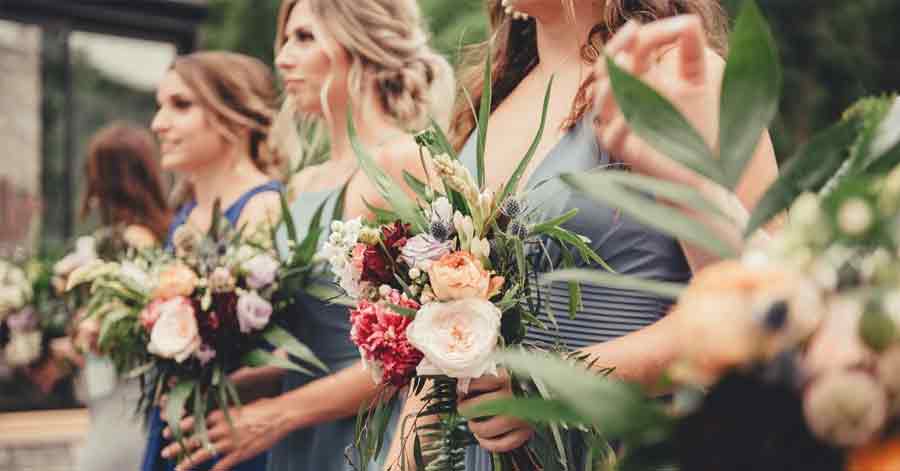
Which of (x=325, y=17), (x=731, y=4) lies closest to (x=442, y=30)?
(x=731, y=4)

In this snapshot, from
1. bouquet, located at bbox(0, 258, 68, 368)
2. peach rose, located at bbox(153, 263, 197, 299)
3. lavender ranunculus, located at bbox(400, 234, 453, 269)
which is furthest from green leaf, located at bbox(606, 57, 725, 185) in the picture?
bouquet, located at bbox(0, 258, 68, 368)

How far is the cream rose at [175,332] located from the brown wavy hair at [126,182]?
76.0 inches

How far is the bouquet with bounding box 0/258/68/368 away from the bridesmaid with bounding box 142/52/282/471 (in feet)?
4.10

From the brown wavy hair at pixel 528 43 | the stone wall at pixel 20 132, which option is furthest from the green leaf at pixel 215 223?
the stone wall at pixel 20 132

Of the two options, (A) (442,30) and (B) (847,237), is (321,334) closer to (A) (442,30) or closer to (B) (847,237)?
(B) (847,237)

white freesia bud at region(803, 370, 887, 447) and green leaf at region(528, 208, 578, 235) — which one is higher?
white freesia bud at region(803, 370, 887, 447)

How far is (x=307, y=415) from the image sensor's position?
2.56m

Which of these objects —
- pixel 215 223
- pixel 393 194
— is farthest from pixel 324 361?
pixel 393 194

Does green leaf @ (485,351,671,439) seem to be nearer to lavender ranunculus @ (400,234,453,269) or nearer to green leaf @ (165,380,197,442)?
lavender ranunculus @ (400,234,453,269)

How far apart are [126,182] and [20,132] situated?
2.90 meters

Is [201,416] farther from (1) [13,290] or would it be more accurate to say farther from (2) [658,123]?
(1) [13,290]

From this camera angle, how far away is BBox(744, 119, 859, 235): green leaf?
850 millimetres

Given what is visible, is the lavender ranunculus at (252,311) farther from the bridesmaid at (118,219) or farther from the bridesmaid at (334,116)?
the bridesmaid at (118,219)

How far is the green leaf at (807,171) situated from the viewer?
2.79 feet
